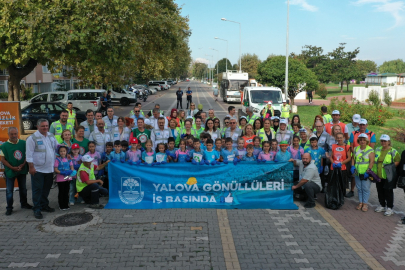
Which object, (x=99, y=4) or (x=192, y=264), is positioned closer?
(x=192, y=264)

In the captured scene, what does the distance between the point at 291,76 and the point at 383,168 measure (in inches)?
909

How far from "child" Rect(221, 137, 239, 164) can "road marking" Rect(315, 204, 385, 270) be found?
6.98 ft

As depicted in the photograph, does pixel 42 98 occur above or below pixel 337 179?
above

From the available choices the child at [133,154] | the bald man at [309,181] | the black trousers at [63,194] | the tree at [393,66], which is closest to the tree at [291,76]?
the bald man at [309,181]

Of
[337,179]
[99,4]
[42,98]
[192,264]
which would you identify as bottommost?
[192,264]

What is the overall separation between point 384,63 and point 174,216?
16055 cm

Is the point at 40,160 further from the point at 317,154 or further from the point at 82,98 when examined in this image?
the point at 82,98

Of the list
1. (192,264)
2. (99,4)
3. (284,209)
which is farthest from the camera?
(99,4)

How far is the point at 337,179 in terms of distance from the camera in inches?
309

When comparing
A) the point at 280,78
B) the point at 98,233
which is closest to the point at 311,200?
the point at 98,233

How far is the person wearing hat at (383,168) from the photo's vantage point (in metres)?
7.34

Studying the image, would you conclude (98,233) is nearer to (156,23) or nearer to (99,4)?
(99,4)

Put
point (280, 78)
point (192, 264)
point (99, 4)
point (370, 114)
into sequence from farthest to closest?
point (280, 78) → point (370, 114) → point (99, 4) → point (192, 264)

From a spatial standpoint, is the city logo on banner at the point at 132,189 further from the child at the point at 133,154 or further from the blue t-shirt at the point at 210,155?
the blue t-shirt at the point at 210,155
